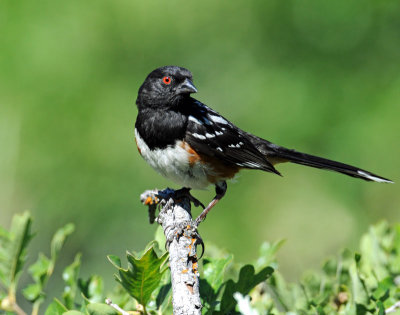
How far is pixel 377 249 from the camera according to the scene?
91.9 inches

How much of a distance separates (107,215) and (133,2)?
253cm

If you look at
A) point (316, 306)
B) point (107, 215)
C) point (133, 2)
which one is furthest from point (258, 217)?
point (316, 306)

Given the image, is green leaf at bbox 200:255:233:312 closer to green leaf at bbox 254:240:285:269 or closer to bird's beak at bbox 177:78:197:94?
green leaf at bbox 254:240:285:269

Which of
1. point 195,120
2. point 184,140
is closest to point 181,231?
point 184,140

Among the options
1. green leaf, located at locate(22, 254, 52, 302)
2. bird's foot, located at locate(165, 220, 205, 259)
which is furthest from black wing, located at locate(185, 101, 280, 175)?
green leaf, located at locate(22, 254, 52, 302)

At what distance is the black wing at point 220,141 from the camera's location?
10.7 feet

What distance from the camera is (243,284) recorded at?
71.8 inches

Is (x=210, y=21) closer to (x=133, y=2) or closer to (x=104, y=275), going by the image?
(x=133, y=2)

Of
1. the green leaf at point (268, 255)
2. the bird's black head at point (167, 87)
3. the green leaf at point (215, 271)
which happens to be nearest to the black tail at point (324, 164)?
→ the bird's black head at point (167, 87)

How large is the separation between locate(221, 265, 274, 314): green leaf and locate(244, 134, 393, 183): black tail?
1.94 metres

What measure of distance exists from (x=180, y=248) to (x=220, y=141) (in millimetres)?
1552

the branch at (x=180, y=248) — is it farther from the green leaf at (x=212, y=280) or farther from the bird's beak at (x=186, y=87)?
the bird's beak at (x=186, y=87)

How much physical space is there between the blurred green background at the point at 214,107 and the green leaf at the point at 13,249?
111 inches

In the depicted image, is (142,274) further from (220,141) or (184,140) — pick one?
(220,141)
